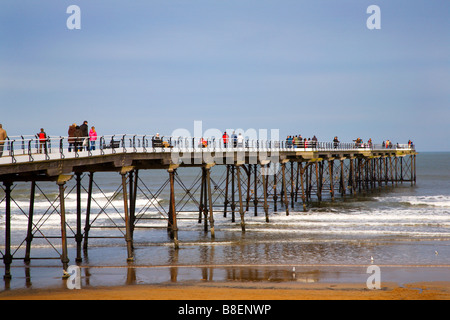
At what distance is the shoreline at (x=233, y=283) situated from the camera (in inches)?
596

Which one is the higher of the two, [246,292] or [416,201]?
[246,292]

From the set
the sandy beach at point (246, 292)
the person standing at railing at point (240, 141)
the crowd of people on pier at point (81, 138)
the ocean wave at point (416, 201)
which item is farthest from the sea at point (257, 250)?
the ocean wave at point (416, 201)

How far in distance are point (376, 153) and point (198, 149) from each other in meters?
39.8

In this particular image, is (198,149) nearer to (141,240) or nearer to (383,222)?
(141,240)

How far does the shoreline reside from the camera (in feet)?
49.6

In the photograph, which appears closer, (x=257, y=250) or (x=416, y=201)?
(x=257, y=250)

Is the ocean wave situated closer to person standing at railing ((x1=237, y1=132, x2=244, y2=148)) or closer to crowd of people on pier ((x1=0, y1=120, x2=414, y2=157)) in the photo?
crowd of people on pier ((x1=0, y1=120, x2=414, y2=157))

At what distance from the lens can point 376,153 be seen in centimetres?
6097

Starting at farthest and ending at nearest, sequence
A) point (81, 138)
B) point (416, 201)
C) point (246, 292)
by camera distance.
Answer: point (416, 201) < point (81, 138) < point (246, 292)

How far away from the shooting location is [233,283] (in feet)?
55.8

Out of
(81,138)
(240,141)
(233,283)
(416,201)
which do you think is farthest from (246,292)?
(416,201)

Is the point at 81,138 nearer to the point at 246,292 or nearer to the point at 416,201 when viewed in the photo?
the point at 246,292

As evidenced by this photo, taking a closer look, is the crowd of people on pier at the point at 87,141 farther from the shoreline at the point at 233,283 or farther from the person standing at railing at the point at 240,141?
the shoreline at the point at 233,283

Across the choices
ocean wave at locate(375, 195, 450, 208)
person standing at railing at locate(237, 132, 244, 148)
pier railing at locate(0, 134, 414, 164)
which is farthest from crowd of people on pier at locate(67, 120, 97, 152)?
ocean wave at locate(375, 195, 450, 208)
